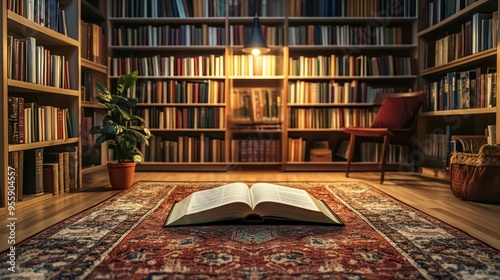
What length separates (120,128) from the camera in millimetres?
3309

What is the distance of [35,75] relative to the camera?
9.24ft

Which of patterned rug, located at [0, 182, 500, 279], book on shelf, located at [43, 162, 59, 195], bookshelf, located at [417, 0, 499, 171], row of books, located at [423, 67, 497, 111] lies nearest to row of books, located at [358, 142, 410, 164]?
bookshelf, located at [417, 0, 499, 171]

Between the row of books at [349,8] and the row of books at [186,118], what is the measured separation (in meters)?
1.31

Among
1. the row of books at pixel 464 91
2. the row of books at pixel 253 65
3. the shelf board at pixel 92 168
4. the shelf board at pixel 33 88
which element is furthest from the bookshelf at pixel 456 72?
the shelf board at pixel 92 168

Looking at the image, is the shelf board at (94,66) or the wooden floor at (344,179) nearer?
the wooden floor at (344,179)

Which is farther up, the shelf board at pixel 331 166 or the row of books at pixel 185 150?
the row of books at pixel 185 150

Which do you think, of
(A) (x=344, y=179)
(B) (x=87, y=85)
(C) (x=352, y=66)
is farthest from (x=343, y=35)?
(B) (x=87, y=85)

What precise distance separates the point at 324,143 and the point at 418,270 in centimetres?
353

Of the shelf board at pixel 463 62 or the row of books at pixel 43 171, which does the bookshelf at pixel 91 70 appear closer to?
the row of books at pixel 43 171

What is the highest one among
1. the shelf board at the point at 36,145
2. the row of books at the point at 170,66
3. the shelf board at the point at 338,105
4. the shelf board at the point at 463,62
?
the row of books at the point at 170,66

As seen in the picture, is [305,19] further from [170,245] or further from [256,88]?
[170,245]

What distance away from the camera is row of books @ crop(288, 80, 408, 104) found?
4.79 metres

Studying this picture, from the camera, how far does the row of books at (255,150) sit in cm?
478

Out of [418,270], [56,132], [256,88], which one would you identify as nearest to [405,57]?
[256,88]
